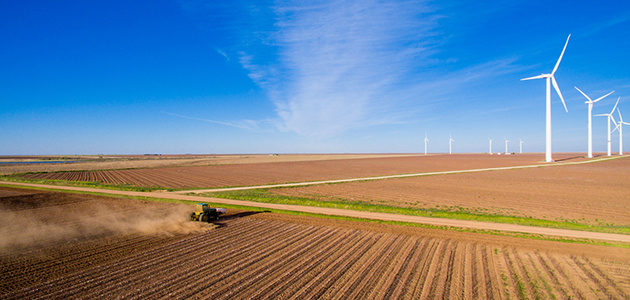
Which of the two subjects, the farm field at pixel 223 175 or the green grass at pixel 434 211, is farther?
the farm field at pixel 223 175

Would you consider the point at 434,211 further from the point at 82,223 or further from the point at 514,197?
the point at 82,223

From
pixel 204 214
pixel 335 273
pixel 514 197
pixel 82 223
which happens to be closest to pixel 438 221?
pixel 335 273

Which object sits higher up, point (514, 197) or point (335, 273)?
point (514, 197)

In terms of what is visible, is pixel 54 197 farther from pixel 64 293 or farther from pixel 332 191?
pixel 332 191

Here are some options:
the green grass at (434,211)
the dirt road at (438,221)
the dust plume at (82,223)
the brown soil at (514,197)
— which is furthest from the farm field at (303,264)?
the brown soil at (514,197)

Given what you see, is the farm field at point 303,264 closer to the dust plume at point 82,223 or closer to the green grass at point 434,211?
the dust plume at point 82,223

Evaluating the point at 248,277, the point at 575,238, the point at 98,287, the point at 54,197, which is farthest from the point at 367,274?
the point at 54,197
